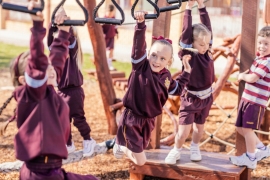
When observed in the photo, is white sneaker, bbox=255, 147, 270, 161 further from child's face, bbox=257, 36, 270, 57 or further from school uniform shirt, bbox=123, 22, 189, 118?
school uniform shirt, bbox=123, 22, 189, 118

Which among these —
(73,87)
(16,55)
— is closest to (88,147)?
(73,87)

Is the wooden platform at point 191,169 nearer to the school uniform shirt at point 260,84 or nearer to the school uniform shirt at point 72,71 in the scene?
the school uniform shirt at point 260,84

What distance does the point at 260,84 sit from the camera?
495cm

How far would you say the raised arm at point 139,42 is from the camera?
4004mm

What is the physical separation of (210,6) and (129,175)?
1112cm

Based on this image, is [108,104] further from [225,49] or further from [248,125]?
[248,125]

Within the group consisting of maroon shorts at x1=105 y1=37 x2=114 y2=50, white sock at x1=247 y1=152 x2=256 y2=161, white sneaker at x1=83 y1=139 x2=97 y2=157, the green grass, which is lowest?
the green grass

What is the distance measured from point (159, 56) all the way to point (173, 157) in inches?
49.6

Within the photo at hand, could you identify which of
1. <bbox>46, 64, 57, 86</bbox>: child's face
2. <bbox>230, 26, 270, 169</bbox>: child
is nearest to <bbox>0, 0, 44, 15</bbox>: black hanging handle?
<bbox>46, 64, 57, 86</bbox>: child's face

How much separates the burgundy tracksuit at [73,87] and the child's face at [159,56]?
1.18m

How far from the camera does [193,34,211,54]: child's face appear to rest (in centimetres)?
486

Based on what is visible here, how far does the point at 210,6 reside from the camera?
53.0ft

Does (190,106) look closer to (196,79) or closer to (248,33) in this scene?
(196,79)

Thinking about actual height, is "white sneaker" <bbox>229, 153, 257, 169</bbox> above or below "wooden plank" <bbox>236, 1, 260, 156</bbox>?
below
